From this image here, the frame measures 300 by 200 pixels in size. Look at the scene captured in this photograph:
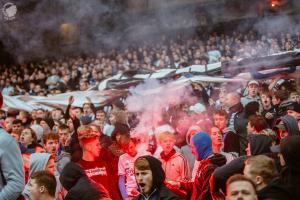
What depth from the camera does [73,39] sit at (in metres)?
15.8

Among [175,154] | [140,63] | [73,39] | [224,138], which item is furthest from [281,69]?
[73,39]

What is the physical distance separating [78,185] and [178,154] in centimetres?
143

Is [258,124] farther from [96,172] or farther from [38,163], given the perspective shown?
[38,163]

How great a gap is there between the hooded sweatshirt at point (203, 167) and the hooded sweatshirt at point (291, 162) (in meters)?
0.84

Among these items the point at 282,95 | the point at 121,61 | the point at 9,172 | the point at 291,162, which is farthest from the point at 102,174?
the point at 121,61

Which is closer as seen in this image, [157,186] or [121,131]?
[157,186]

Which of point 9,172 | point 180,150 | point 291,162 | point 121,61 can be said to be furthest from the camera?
point 121,61

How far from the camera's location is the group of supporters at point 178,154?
3.76 meters

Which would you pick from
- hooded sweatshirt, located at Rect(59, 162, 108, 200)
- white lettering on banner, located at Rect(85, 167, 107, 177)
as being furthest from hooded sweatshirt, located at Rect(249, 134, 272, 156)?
white lettering on banner, located at Rect(85, 167, 107, 177)

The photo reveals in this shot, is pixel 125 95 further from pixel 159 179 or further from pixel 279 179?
pixel 279 179

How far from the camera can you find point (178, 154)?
215 inches

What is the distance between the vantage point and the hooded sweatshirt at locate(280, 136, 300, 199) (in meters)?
3.71

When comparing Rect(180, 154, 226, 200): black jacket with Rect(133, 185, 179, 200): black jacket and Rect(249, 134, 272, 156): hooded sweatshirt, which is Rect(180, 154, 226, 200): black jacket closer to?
Rect(249, 134, 272, 156): hooded sweatshirt

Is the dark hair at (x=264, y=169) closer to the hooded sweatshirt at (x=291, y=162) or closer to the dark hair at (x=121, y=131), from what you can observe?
the hooded sweatshirt at (x=291, y=162)
